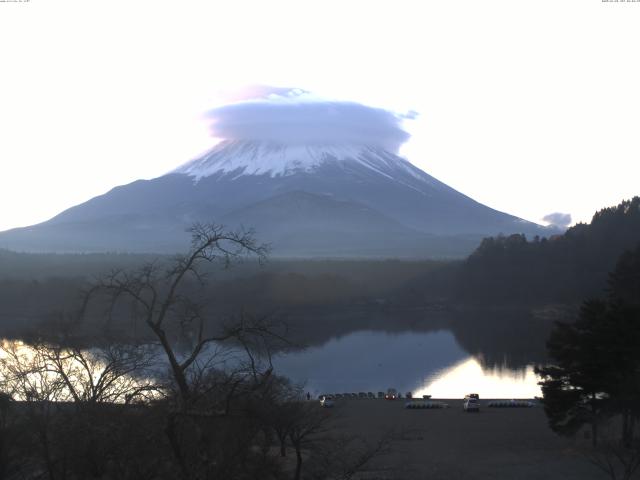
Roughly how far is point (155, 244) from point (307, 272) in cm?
4420

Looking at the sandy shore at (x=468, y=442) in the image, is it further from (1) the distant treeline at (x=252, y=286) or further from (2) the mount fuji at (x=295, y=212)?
(2) the mount fuji at (x=295, y=212)

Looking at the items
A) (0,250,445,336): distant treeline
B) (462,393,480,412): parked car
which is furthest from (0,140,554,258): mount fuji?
(462,393,480,412): parked car

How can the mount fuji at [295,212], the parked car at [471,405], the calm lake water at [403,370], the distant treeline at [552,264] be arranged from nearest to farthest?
the parked car at [471,405] → the calm lake water at [403,370] → the distant treeline at [552,264] → the mount fuji at [295,212]

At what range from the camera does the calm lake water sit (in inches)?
619

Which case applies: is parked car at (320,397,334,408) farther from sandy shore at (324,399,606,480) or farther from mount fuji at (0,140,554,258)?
mount fuji at (0,140,554,258)

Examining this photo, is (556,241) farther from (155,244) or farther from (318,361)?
(155,244)

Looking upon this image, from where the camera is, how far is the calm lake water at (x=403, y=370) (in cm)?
1573

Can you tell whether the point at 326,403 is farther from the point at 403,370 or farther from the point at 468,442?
the point at 403,370

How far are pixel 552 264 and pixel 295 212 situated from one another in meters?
58.1

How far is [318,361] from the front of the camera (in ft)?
62.5

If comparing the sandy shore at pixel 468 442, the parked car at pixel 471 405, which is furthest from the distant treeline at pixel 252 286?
the sandy shore at pixel 468 442

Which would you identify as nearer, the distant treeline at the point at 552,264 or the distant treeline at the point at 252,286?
the distant treeline at the point at 252,286

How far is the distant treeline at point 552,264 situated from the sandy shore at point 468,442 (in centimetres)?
2264

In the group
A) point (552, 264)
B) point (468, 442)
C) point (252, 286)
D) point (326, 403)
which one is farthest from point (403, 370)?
point (552, 264)
